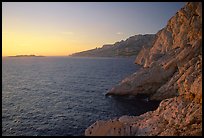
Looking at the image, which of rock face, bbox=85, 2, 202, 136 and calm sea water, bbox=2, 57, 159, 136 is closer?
rock face, bbox=85, 2, 202, 136

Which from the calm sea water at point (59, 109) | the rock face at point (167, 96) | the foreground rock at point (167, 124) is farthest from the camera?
the calm sea water at point (59, 109)

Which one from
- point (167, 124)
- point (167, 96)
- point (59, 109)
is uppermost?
point (167, 124)

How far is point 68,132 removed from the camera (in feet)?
127

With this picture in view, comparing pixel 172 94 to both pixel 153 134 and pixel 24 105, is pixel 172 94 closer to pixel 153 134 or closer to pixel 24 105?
pixel 153 134

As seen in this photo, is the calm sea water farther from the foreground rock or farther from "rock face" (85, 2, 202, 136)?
the foreground rock

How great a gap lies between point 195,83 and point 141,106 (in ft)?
76.5

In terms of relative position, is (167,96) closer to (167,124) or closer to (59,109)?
(167,124)

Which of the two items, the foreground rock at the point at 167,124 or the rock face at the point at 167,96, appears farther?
the rock face at the point at 167,96

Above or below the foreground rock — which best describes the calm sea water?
below

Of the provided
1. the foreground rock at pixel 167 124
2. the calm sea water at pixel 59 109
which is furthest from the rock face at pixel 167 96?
the calm sea water at pixel 59 109

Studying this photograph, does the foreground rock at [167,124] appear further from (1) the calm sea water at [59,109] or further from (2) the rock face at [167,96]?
(1) the calm sea water at [59,109]

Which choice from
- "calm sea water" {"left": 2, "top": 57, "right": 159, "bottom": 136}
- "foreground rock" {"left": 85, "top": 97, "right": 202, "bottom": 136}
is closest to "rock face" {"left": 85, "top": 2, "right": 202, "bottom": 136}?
"foreground rock" {"left": 85, "top": 97, "right": 202, "bottom": 136}

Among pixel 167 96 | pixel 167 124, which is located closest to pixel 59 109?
pixel 167 96

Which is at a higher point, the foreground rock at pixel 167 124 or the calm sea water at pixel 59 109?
the foreground rock at pixel 167 124
